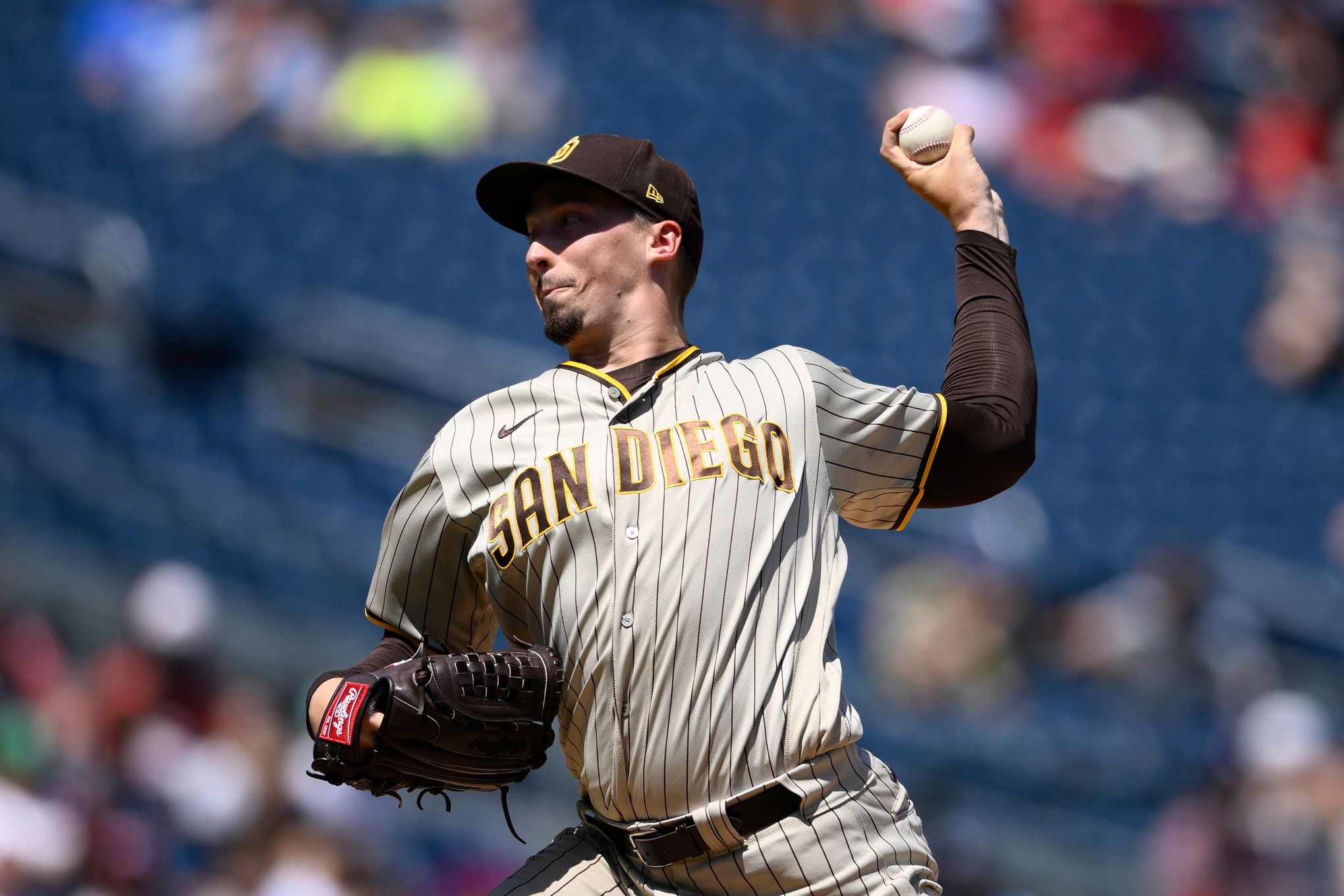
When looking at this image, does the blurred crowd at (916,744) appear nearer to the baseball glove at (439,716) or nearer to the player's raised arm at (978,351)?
the player's raised arm at (978,351)

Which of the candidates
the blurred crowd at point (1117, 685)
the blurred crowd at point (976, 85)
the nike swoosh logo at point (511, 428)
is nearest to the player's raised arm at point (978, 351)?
the nike swoosh logo at point (511, 428)

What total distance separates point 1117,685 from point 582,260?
4.52 metres

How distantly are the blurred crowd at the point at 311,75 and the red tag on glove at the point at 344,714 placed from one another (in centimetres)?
548

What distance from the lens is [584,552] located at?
1.74m

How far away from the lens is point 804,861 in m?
1.69

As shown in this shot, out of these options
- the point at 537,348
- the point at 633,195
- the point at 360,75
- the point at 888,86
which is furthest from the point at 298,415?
the point at 633,195

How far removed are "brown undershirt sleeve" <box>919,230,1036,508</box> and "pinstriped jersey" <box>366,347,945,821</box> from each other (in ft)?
0.15

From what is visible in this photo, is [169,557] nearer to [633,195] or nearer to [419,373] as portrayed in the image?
[419,373]

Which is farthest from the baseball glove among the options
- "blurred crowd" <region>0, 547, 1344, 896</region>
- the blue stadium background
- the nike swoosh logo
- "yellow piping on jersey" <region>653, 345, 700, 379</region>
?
the blue stadium background

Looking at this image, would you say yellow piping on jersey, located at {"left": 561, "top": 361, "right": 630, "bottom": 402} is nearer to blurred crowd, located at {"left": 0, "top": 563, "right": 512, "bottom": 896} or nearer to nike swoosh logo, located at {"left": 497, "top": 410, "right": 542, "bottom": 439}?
nike swoosh logo, located at {"left": 497, "top": 410, "right": 542, "bottom": 439}

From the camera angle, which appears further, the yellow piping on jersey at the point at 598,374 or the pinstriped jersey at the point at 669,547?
the yellow piping on jersey at the point at 598,374

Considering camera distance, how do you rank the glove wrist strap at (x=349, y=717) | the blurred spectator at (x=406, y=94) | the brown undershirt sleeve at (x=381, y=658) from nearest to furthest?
1. the glove wrist strap at (x=349, y=717)
2. the brown undershirt sleeve at (x=381, y=658)
3. the blurred spectator at (x=406, y=94)

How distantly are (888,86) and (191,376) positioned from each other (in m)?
3.76

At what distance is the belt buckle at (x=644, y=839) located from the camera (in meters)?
1.69
